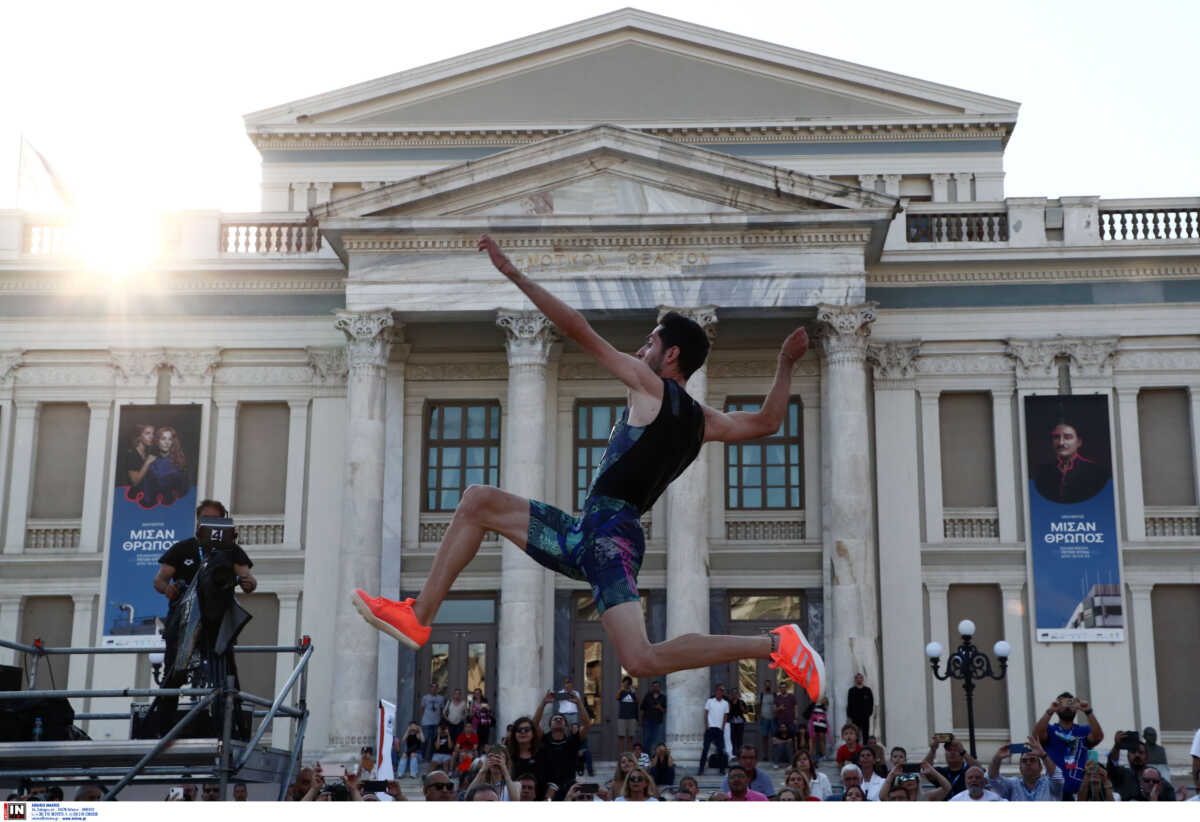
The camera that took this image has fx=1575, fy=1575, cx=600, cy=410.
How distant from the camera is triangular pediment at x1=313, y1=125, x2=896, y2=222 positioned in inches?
1244

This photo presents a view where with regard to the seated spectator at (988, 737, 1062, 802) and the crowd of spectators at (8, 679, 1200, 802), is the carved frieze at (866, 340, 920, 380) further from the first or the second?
the seated spectator at (988, 737, 1062, 802)

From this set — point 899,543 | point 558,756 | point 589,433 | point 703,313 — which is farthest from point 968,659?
point 558,756

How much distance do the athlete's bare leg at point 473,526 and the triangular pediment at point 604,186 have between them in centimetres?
2449

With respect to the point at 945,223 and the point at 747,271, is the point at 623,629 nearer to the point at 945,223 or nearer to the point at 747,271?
the point at 747,271

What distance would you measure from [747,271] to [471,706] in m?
10.2

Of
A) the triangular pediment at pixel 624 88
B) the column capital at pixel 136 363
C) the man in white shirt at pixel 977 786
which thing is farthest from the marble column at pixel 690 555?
the man in white shirt at pixel 977 786

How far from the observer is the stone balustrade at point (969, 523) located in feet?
109

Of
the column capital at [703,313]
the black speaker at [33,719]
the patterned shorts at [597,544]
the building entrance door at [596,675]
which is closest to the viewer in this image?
the patterned shorts at [597,544]

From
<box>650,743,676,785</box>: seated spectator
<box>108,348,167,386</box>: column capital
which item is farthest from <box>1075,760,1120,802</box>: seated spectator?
<box>108,348,167,386</box>: column capital

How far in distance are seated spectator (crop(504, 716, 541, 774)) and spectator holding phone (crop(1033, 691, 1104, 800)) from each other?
210 inches

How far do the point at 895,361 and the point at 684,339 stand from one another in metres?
26.5

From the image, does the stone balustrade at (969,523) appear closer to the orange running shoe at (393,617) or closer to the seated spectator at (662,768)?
the seated spectator at (662,768)

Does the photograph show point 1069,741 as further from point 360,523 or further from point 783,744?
point 360,523

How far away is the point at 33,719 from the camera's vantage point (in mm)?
10344
